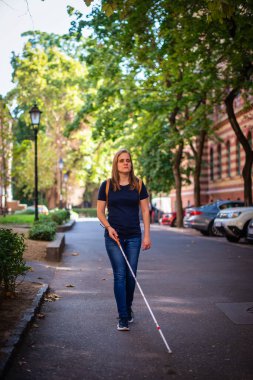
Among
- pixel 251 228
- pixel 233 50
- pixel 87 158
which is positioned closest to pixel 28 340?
pixel 251 228

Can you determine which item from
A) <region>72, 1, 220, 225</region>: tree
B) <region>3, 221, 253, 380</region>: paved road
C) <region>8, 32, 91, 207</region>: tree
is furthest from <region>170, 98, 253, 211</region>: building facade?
<region>3, 221, 253, 380</region>: paved road

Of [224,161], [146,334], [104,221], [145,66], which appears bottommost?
[146,334]

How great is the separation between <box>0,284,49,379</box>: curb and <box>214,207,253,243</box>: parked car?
12240mm

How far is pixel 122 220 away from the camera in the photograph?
661 cm

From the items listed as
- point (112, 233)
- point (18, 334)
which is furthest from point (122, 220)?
point (18, 334)

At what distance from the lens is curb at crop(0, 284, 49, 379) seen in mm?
4926

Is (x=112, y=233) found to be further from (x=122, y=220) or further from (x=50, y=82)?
(x=50, y=82)

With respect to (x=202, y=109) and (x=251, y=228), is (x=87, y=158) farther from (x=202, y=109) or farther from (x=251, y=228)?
(x=251, y=228)

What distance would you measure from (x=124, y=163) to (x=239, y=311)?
258 cm

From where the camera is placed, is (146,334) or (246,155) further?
(246,155)

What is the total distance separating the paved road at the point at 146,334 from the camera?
5000 millimetres

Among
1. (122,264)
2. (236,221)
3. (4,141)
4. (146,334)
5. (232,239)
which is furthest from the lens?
(4,141)

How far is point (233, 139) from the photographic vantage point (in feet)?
127

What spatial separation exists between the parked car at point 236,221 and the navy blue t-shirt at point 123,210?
13.3 meters
